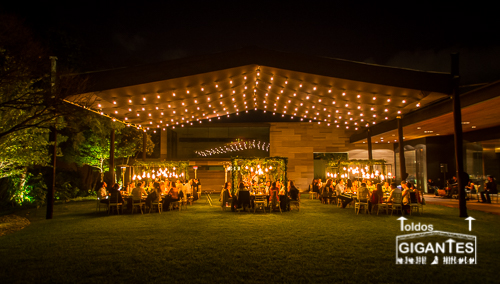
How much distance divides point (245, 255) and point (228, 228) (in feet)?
9.45

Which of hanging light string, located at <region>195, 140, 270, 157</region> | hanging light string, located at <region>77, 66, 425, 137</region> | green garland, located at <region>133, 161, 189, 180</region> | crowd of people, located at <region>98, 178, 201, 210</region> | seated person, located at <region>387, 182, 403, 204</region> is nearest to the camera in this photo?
seated person, located at <region>387, 182, 403, 204</region>

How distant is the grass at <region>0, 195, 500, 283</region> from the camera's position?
4410mm

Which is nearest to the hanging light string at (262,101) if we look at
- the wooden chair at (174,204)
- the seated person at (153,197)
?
the seated person at (153,197)

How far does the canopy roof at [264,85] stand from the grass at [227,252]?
429 cm

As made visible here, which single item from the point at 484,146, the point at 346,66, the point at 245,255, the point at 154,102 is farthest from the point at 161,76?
the point at 484,146

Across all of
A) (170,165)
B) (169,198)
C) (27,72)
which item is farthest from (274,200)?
(27,72)

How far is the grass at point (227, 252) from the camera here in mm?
4410

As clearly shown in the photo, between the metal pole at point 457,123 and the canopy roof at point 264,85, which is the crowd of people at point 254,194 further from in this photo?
the metal pole at point 457,123

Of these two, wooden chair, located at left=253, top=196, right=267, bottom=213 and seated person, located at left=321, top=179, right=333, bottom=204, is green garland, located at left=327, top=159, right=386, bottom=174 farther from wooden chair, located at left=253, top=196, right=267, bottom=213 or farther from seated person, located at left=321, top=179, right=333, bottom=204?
wooden chair, located at left=253, top=196, right=267, bottom=213

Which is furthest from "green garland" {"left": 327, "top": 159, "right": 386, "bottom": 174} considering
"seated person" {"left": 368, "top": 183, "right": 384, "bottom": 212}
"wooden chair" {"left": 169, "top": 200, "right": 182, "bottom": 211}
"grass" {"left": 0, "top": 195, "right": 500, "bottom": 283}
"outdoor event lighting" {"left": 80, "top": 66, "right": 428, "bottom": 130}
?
"wooden chair" {"left": 169, "top": 200, "right": 182, "bottom": 211}
